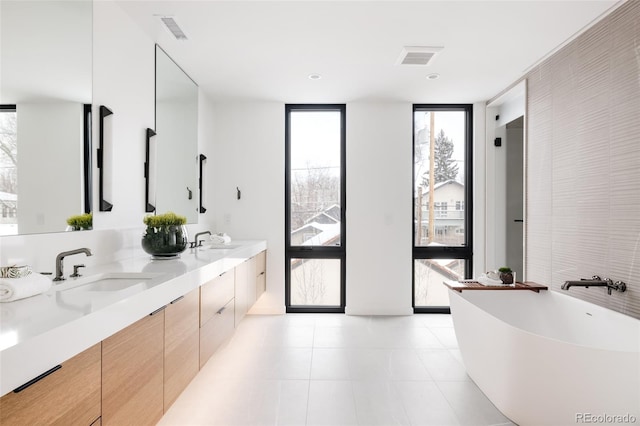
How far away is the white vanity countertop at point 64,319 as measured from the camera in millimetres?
813

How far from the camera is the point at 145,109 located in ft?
8.71

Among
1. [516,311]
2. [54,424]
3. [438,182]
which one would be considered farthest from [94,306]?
[438,182]

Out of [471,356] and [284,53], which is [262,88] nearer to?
[284,53]

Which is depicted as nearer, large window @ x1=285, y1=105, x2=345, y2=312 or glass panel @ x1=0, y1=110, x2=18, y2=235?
glass panel @ x1=0, y1=110, x2=18, y2=235

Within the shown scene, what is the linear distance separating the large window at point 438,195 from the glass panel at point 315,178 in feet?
3.33

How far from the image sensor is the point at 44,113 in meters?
1.68

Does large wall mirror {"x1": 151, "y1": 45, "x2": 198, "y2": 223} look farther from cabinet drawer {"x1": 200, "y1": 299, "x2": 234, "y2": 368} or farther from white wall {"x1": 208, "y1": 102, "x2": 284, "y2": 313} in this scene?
cabinet drawer {"x1": 200, "y1": 299, "x2": 234, "y2": 368}

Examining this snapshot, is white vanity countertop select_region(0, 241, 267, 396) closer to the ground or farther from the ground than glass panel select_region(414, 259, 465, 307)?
farther from the ground

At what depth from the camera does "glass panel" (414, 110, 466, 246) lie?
438 centimetres

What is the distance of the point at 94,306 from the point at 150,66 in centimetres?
222

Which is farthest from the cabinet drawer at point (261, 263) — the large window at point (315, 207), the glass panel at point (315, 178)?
the glass panel at point (315, 178)

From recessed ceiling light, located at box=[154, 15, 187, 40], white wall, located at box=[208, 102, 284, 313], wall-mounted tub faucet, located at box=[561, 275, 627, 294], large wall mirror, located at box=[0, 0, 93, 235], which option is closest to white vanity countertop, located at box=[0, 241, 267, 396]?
large wall mirror, located at box=[0, 0, 93, 235]

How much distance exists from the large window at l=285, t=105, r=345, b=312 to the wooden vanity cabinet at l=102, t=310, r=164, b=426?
2825mm

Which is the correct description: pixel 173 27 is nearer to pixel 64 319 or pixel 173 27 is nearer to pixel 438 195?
pixel 64 319
